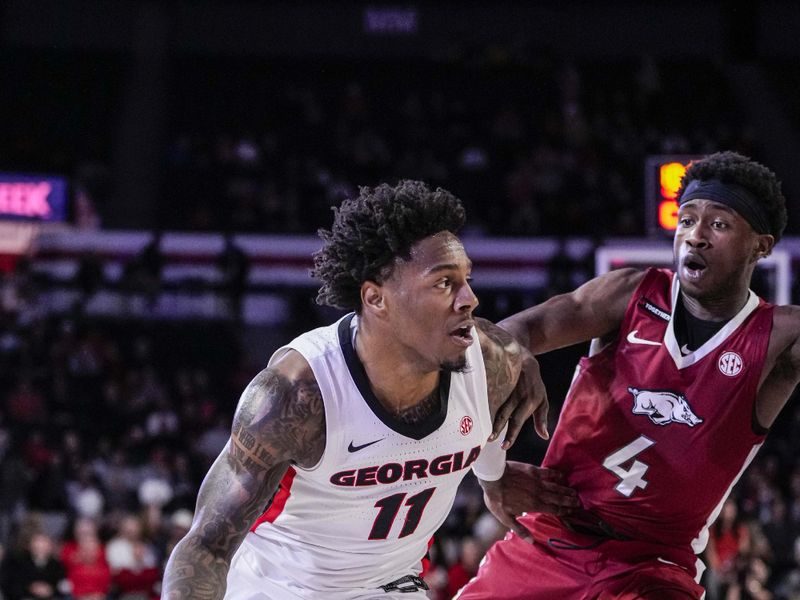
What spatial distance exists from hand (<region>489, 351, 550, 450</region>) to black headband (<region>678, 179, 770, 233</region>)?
2.74ft

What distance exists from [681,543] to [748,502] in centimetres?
816

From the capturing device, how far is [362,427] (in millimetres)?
3334

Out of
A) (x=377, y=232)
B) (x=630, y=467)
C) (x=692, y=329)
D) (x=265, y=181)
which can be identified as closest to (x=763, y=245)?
(x=692, y=329)

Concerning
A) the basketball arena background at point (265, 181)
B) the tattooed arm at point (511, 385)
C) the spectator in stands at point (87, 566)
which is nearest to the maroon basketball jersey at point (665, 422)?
the tattooed arm at point (511, 385)

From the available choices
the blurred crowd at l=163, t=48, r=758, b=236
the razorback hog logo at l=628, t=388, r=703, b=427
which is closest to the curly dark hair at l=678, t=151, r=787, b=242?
the razorback hog logo at l=628, t=388, r=703, b=427

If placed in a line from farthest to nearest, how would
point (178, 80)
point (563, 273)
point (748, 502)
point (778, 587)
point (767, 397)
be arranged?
point (178, 80) < point (563, 273) < point (748, 502) < point (778, 587) < point (767, 397)

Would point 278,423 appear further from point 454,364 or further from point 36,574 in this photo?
point 36,574

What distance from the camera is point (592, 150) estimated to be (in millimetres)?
17719

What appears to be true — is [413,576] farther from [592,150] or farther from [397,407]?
[592,150]

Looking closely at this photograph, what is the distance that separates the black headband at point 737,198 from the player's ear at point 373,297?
1.21 meters

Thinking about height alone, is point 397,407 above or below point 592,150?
below

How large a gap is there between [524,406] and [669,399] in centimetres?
53

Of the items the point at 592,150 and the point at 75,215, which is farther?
the point at 592,150

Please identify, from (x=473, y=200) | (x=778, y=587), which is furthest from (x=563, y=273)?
(x=778, y=587)
